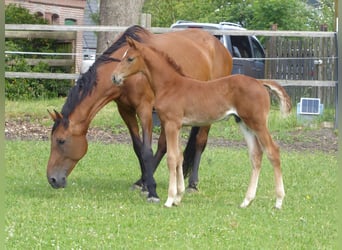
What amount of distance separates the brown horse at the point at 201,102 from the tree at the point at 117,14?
9.03 m

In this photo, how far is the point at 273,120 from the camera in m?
16.0

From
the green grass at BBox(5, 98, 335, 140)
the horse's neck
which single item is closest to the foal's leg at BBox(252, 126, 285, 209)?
the horse's neck

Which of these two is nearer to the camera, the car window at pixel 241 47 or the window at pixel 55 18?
the car window at pixel 241 47

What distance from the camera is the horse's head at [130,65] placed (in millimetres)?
7848

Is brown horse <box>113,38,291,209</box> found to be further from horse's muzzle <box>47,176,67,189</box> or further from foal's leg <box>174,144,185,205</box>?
horse's muzzle <box>47,176,67,189</box>

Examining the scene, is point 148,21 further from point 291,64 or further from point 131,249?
point 131,249

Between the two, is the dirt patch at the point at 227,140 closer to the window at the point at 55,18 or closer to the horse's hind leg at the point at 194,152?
the horse's hind leg at the point at 194,152

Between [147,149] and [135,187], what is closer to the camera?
[147,149]

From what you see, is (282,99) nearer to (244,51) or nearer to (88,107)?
(88,107)

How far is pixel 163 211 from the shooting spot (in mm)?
7559

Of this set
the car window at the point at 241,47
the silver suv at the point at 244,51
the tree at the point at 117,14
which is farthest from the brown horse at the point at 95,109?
the car window at the point at 241,47

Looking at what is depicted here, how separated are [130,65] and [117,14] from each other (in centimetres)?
944

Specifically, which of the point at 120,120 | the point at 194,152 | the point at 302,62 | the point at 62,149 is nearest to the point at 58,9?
the point at 302,62

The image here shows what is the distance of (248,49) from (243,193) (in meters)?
12.7
